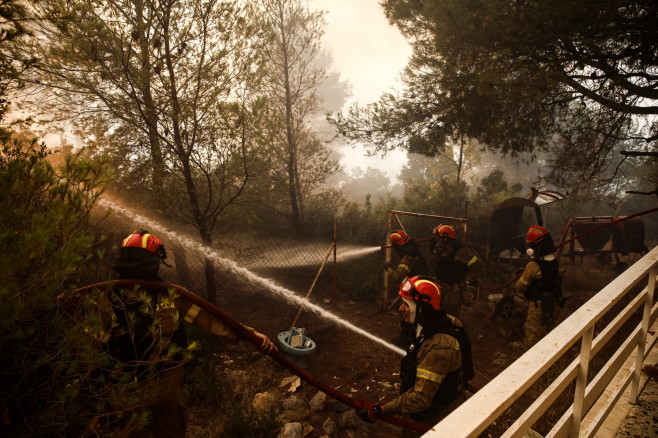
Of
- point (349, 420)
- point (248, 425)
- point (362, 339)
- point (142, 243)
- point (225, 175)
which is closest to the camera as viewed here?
point (142, 243)

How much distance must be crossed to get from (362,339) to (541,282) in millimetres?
3719

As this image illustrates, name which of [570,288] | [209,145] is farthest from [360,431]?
[570,288]

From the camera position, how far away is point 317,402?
14.9 feet

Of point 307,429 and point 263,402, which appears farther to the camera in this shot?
point 263,402

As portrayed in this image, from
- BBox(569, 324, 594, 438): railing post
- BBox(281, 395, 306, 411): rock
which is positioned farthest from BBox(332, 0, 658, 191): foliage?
BBox(281, 395, 306, 411): rock

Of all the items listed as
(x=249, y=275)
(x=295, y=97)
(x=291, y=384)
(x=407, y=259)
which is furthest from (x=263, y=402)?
(x=295, y=97)

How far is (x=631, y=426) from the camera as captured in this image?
2088mm

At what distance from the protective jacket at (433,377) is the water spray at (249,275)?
358 centimetres

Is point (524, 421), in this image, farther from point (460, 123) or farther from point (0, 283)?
point (460, 123)

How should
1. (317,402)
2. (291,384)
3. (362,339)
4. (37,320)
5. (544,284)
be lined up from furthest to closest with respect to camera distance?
(362,339), (544,284), (291,384), (317,402), (37,320)

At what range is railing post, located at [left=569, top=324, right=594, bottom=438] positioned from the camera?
1.33 m

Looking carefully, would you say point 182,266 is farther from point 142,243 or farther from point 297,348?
point 142,243

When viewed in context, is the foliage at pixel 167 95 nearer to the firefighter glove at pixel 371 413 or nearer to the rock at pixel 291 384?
the rock at pixel 291 384

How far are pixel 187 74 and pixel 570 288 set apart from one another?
12025 millimetres
